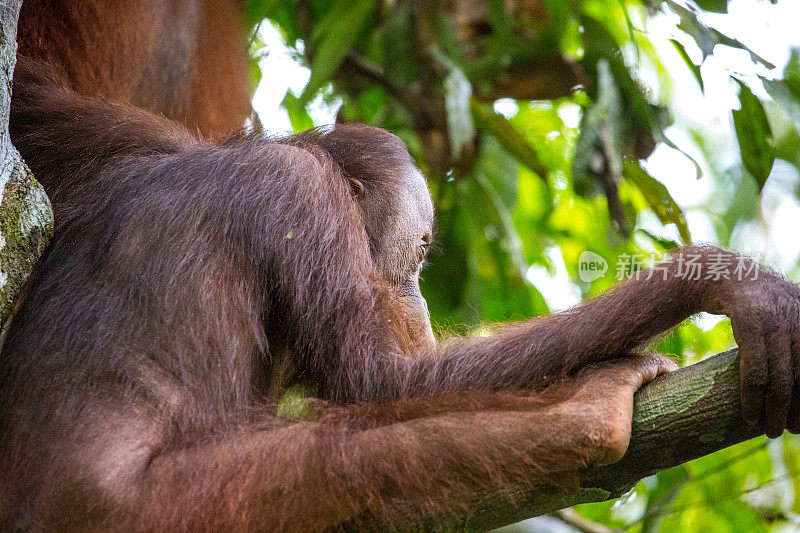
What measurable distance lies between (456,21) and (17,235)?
317 cm

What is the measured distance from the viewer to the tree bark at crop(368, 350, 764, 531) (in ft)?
5.90

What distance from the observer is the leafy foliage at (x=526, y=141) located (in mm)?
3729

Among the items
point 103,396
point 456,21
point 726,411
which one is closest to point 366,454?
point 103,396

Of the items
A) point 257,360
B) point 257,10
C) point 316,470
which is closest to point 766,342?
point 316,470

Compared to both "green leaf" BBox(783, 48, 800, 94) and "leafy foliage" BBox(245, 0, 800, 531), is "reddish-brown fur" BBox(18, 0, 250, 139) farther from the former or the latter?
"green leaf" BBox(783, 48, 800, 94)

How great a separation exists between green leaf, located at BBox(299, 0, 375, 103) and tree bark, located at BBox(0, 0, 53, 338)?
1.91 m

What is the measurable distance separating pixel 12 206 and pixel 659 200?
2.61 metres

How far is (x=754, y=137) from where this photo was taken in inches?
124

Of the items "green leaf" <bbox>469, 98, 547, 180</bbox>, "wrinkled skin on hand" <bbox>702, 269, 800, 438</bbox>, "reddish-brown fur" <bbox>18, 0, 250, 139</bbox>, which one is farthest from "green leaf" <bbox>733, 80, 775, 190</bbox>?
"reddish-brown fur" <bbox>18, 0, 250, 139</bbox>

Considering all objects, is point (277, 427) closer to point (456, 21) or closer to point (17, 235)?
point (17, 235)

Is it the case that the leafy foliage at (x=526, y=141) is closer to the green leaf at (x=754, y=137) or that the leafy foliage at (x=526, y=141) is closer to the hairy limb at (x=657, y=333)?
the green leaf at (x=754, y=137)

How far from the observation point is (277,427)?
203 centimetres

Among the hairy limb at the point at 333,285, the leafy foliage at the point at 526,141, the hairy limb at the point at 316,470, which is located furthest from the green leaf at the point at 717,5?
the hairy limb at the point at 316,470

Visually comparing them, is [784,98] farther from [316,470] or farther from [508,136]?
[316,470]
